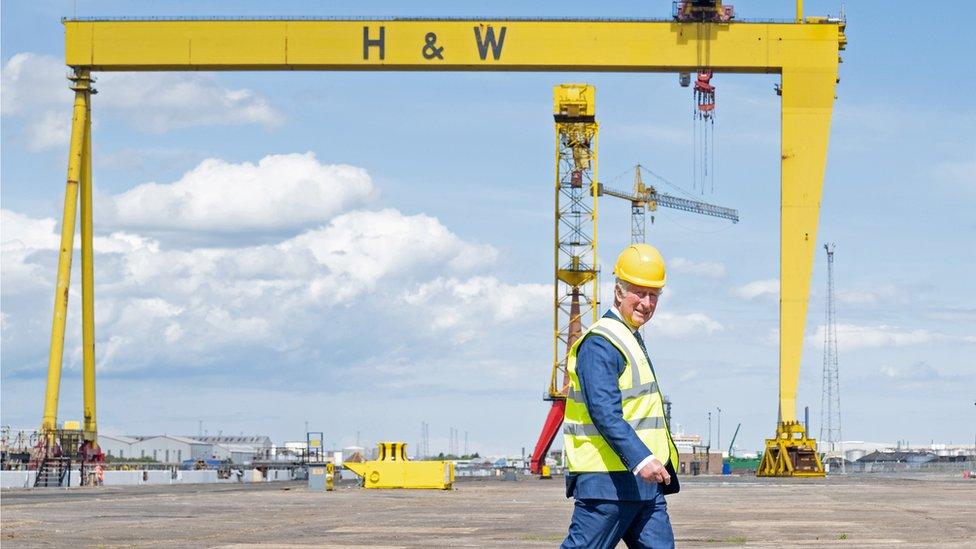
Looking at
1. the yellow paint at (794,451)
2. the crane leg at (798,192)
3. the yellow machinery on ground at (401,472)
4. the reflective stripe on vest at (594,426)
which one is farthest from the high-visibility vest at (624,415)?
the yellow paint at (794,451)

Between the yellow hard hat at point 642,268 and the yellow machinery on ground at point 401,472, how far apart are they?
92.6 feet

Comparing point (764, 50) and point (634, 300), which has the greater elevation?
point (764, 50)

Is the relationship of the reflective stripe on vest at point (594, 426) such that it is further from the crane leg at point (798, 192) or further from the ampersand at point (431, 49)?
the crane leg at point (798, 192)

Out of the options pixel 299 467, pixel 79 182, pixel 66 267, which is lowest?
pixel 299 467

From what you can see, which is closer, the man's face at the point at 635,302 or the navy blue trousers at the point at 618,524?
the navy blue trousers at the point at 618,524

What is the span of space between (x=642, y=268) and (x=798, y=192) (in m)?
40.0

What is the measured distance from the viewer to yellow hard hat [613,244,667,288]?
251 inches

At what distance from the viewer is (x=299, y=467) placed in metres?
66.9

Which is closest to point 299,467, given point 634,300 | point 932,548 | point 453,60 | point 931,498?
point 453,60

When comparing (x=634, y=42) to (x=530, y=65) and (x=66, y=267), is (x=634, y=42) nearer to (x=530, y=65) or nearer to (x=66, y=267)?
(x=530, y=65)

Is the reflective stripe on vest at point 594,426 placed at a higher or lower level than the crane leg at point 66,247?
lower

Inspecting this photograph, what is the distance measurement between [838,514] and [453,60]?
27.6 metres

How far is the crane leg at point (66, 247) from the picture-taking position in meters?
44.6

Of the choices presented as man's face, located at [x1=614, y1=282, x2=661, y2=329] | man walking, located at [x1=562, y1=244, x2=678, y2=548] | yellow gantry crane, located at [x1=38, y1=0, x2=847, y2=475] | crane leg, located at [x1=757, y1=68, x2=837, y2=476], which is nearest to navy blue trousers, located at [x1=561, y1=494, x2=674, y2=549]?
man walking, located at [x1=562, y1=244, x2=678, y2=548]
